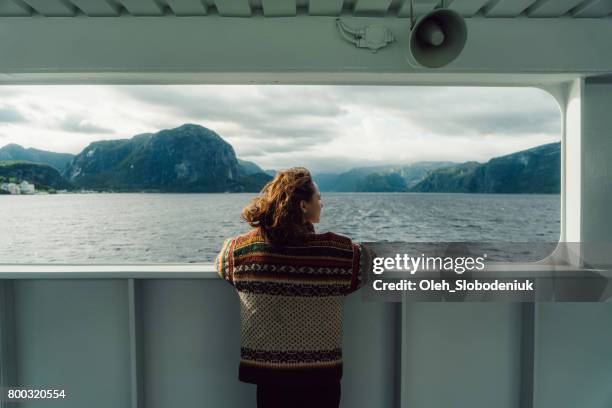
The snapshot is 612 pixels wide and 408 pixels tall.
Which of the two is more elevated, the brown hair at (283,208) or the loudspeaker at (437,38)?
the loudspeaker at (437,38)

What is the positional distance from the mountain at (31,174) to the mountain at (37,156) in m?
0.76

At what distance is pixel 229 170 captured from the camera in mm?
51031

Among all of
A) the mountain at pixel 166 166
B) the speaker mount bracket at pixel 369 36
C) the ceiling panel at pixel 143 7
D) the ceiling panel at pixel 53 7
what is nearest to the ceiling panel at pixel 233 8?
the ceiling panel at pixel 143 7

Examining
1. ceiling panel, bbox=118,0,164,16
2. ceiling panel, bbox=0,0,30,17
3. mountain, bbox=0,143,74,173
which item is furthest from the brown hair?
mountain, bbox=0,143,74,173

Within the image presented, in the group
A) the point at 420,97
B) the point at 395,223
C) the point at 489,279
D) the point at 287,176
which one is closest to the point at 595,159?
the point at 489,279

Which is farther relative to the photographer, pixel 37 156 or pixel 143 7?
pixel 37 156

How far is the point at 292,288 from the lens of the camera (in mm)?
1199

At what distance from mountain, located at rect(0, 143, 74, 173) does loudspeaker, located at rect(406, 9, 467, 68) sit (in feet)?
149

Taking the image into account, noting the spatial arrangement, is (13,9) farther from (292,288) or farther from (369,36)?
(292,288)

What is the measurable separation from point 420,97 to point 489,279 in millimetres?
60190

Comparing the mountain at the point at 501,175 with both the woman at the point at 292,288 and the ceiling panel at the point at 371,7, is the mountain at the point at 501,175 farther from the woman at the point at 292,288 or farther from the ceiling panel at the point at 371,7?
the woman at the point at 292,288

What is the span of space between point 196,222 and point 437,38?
50503mm

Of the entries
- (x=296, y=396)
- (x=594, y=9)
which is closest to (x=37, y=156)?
(x=296, y=396)

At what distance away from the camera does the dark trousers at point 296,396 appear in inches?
48.8
